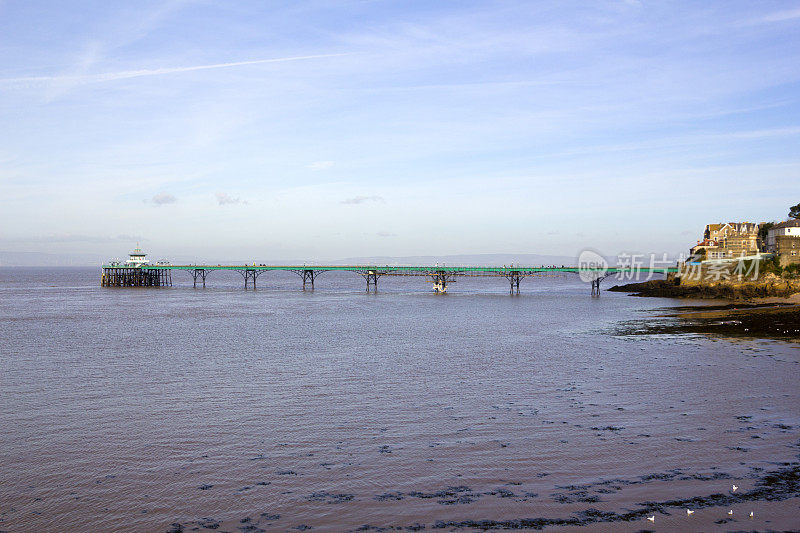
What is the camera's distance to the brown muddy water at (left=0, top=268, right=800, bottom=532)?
12648 mm

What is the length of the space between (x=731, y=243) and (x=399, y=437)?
345ft

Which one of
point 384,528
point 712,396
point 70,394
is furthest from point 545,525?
point 70,394

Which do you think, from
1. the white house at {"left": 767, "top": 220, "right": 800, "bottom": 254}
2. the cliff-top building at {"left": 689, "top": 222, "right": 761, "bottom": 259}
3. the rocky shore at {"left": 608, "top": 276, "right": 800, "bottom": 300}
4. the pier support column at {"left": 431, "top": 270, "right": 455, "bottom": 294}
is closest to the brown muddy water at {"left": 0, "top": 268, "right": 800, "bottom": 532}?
the rocky shore at {"left": 608, "top": 276, "right": 800, "bottom": 300}

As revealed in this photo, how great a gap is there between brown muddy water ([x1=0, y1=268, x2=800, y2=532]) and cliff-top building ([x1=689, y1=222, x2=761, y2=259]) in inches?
2919

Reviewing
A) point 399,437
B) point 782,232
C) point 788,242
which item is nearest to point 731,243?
point 782,232

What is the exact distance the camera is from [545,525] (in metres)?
11.9

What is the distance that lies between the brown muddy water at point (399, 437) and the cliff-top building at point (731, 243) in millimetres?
74148

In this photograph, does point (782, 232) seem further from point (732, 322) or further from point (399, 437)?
point (399, 437)

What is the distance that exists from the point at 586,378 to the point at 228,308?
5149 centimetres

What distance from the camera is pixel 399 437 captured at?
1769 cm

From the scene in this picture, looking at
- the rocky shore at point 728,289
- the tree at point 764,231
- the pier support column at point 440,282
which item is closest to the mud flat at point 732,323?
the rocky shore at point 728,289

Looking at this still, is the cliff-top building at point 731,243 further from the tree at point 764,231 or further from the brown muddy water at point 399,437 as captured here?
the brown muddy water at point 399,437

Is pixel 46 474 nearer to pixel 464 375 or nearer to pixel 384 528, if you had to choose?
pixel 384 528

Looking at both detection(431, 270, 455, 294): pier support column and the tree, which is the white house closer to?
the tree
